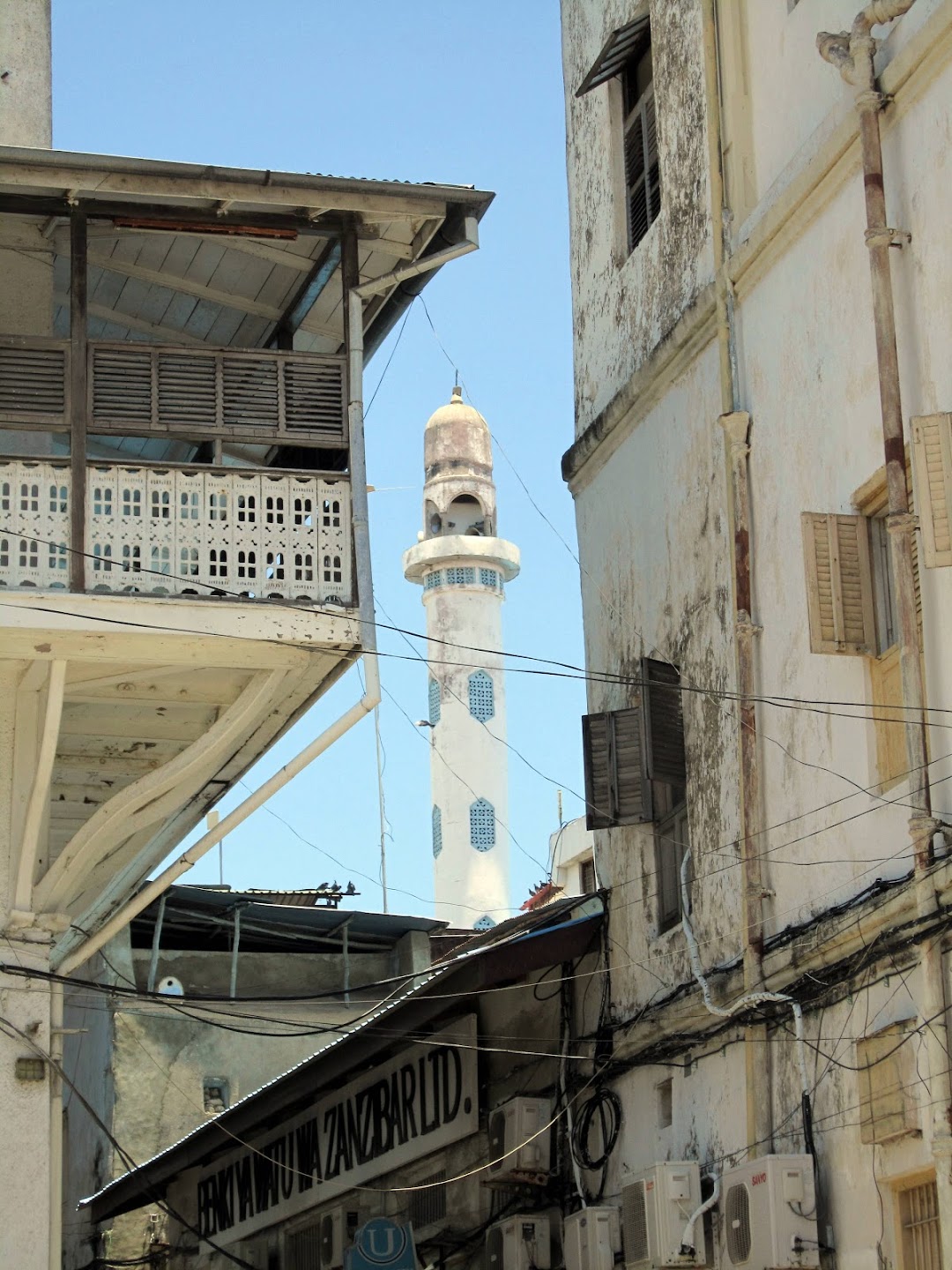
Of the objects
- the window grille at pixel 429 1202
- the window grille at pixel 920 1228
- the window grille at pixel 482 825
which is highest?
the window grille at pixel 482 825

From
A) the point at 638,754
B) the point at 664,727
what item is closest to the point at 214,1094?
the point at 638,754

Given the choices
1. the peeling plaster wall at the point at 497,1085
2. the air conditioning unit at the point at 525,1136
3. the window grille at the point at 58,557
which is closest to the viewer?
the window grille at the point at 58,557

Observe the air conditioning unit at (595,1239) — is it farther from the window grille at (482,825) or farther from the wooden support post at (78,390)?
the window grille at (482,825)

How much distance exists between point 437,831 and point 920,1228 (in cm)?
3904

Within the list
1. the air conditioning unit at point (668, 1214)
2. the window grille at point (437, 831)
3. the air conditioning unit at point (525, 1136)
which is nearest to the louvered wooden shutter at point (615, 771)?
the air conditioning unit at point (525, 1136)

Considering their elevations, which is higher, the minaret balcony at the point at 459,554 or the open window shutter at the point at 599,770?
the minaret balcony at the point at 459,554

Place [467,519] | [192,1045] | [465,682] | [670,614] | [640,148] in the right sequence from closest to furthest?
[670,614]
[640,148]
[192,1045]
[465,682]
[467,519]

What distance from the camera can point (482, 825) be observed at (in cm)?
4719

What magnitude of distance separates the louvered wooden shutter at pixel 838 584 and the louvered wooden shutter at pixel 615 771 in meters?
3.04

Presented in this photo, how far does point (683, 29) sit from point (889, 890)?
649 centimetres

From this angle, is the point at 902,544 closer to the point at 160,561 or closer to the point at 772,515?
the point at 772,515

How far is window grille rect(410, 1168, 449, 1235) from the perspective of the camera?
14906 millimetres

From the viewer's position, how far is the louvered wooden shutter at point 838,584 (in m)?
9.84

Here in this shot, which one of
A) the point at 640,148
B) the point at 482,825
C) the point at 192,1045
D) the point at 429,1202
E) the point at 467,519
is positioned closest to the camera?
the point at 640,148
